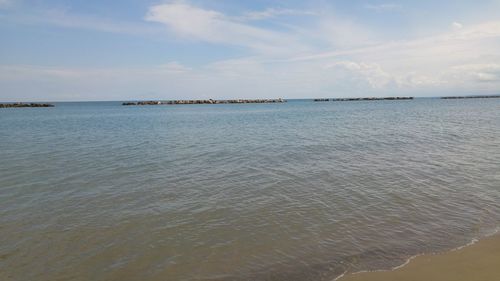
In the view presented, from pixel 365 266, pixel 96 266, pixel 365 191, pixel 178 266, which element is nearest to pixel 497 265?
pixel 365 266

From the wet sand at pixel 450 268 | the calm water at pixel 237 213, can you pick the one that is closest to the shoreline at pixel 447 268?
the wet sand at pixel 450 268

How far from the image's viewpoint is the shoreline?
20.6 feet

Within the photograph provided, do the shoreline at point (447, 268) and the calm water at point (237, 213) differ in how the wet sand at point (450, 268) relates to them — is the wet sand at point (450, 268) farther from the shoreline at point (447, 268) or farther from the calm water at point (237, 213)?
the calm water at point (237, 213)

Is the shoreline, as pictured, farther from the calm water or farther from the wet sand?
the calm water

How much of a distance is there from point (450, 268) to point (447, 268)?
6 centimetres

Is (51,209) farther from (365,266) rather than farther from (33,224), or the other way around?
(365,266)

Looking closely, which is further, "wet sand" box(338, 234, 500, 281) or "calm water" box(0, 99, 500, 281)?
"calm water" box(0, 99, 500, 281)

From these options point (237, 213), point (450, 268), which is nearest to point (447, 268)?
point (450, 268)

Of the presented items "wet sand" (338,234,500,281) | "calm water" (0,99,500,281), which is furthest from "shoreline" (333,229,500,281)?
"calm water" (0,99,500,281)

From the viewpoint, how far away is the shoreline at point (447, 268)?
20.6 ft

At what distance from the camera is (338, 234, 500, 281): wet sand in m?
6.26

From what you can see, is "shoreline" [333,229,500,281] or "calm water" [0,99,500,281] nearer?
"shoreline" [333,229,500,281]

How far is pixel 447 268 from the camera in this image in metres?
6.59

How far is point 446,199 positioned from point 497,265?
4766mm
